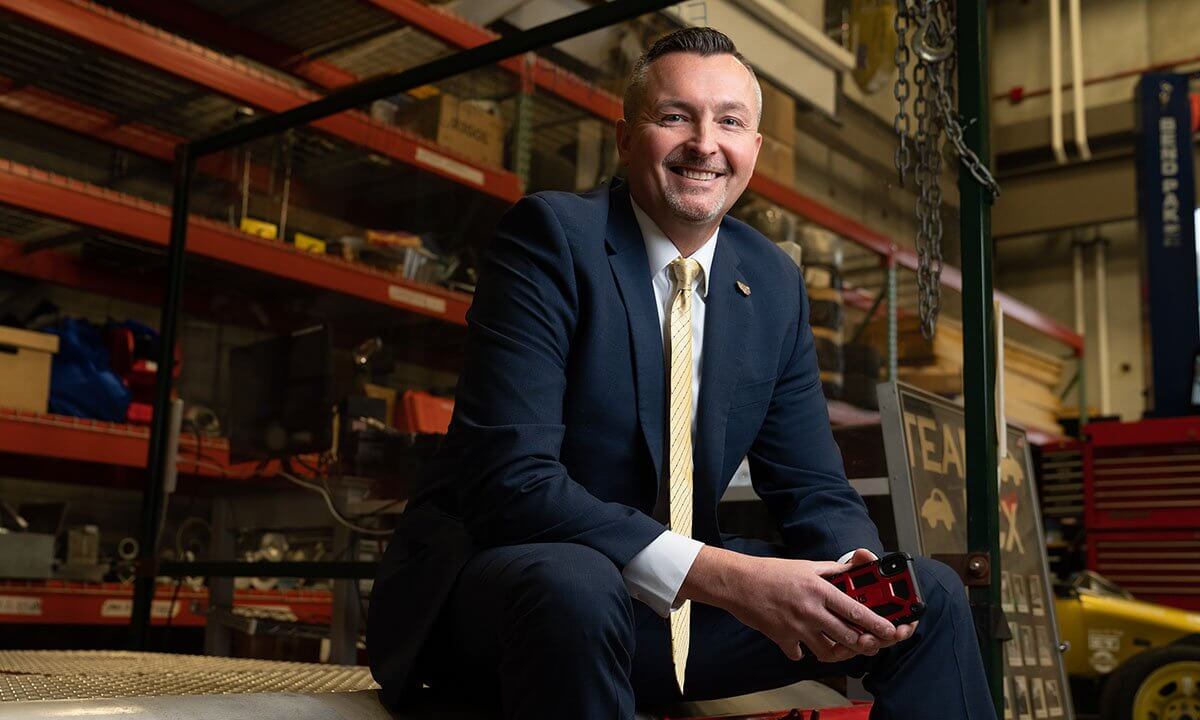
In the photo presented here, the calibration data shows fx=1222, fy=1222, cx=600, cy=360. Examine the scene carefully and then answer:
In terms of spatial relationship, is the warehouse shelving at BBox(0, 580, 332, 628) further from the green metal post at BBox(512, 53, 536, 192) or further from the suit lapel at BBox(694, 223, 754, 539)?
the suit lapel at BBox(694, 223, 754, 539)

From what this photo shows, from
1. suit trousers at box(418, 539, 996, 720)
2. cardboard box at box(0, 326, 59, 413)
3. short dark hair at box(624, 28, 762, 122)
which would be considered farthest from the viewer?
cardboard box at box(0, 326, 59, 413)

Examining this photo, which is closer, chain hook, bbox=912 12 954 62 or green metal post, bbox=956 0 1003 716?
green metal post, bbox=956 0 1003 716

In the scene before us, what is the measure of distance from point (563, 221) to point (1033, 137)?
10.3 m

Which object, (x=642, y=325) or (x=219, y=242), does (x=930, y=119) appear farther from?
(x=219, y=242)

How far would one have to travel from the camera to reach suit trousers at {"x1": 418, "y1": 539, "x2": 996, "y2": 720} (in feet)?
3.88

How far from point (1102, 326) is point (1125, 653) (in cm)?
693

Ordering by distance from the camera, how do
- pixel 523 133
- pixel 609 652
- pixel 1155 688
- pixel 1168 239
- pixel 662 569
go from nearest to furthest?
pixel 609 652
pixel 662 569
pixel 1155 688
pixel 523 133
pixel 1168 239

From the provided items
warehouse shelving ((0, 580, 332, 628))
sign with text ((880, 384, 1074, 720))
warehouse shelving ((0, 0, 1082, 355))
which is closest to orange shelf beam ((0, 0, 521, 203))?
warehouse shelving ((0, 0, 1082, 355))

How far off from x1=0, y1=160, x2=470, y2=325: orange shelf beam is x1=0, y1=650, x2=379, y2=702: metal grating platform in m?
1.25

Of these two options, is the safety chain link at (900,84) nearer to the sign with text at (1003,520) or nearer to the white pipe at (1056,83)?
the sign with text at (1003,520)

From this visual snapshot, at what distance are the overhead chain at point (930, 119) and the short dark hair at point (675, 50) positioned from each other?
1.88 feet

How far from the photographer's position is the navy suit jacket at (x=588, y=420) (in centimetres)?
134

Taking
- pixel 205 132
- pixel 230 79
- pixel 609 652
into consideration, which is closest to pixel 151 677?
pixel 609 652

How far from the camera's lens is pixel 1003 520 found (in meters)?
2.29
